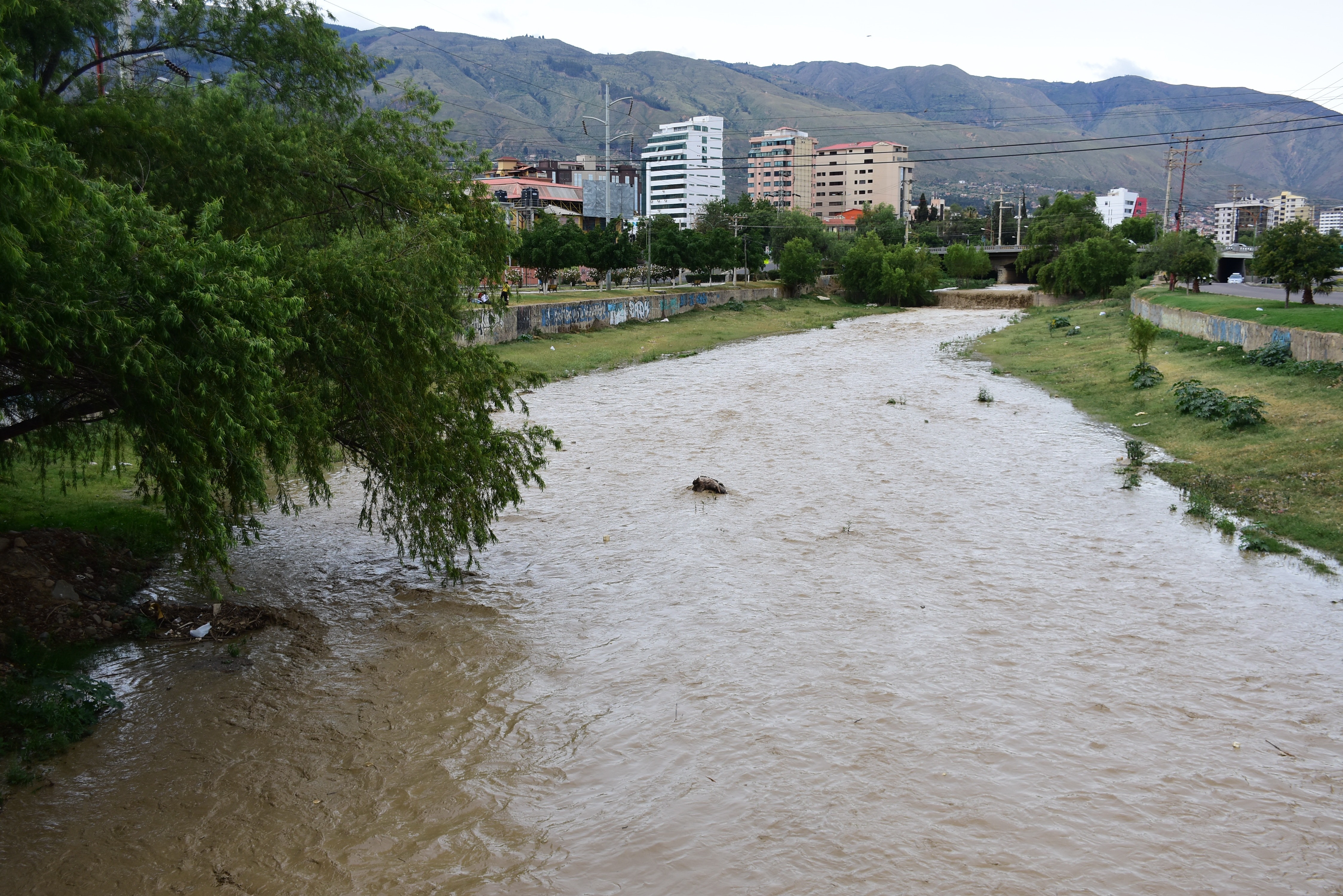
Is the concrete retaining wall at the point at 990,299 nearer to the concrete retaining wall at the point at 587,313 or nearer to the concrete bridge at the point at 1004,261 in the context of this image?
the concrete bridge at the point at 1004,261

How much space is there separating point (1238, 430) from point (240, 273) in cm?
2324

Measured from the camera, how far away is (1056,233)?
118188 millimetres

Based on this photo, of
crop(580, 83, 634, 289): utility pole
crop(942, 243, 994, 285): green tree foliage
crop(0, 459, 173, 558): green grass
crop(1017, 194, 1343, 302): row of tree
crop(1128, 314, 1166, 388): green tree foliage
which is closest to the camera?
crop(0, 459, 173, 558): green grass

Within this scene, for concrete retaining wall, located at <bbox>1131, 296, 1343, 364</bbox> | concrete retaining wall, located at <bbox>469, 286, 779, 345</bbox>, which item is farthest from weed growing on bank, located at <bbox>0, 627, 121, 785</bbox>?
concrete retaining wall, located at <bbox>1131, 296, 1343, 364</bbox>

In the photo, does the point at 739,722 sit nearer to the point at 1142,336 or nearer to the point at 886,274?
the point at 1142,336

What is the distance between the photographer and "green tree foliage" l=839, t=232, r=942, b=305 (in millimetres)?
103125

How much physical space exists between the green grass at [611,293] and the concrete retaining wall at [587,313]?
0.62 metres

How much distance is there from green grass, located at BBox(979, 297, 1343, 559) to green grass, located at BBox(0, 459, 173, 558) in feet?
61.9

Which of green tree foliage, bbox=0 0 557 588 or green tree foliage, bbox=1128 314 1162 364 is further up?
green tree foliage, bbox=0 0 557 588

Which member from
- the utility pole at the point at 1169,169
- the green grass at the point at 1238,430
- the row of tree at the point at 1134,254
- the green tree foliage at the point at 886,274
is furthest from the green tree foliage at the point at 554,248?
the utility pole at the point at 1169,169

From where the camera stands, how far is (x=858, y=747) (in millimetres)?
10242

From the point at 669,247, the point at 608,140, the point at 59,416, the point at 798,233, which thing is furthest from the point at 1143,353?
the point at 798,233

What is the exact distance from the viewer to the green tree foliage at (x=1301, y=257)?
126ft

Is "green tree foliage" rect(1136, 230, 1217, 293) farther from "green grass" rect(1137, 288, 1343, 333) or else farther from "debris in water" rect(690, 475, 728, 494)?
"debris in water" rect(690, 475, 728, 494)
